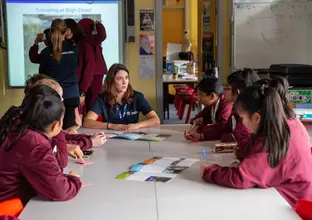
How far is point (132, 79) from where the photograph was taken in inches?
198

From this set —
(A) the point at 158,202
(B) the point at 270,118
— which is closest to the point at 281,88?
(B) the point at 270,118

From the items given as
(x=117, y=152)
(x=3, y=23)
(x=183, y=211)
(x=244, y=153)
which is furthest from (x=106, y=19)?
(x=183, y=211)

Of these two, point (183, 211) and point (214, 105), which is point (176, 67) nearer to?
point (214, 105)

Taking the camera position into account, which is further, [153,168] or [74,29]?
[74,29]

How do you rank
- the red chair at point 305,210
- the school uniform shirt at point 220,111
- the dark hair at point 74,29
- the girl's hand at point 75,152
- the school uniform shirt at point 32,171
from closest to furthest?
1. the red chair at point 305,210
2. the school uniform shirt at point 32,171
3. the girl's hand at point 75,152
4. the school uniform shirt at point 220,111
5. the dark hair at point 74,29

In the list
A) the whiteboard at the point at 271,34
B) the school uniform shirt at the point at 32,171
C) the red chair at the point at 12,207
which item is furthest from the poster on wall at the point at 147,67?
the red chair at the point at 12,207

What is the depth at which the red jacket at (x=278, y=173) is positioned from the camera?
1847mm

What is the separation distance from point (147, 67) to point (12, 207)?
3.46 m

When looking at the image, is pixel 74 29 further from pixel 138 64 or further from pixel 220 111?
pixel 220 111

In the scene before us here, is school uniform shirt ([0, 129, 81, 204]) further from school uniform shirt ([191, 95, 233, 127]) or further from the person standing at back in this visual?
the person standing at back

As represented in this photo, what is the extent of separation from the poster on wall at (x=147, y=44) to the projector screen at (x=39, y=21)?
0.81 feet

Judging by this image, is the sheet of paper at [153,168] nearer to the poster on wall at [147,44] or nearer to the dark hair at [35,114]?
the dark hair at [35,114]

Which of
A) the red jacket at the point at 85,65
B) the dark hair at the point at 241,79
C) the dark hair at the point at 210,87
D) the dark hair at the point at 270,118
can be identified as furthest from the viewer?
the red jacket at the point at 85,65

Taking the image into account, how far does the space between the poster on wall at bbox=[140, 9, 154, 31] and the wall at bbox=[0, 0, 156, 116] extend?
4cm
